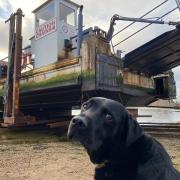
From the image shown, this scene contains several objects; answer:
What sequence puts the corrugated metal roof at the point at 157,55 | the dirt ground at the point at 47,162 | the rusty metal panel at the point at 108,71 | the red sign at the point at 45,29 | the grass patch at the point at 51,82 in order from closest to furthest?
the dirt ground at the point at 47,162 < the rusty metal panel at the point at 108,71 < the grass patch at the point at 51,82 < the corrugated metal roof at the point at 157,55 < the red sign at the point at 45,29

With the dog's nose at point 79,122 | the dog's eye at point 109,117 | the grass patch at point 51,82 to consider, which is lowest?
the dog's nose at point 79,122

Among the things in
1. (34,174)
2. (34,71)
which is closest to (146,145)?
(34,174)

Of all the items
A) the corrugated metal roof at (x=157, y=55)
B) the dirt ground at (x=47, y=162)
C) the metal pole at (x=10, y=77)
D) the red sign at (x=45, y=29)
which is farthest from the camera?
the red sign at (x=45, y=29)

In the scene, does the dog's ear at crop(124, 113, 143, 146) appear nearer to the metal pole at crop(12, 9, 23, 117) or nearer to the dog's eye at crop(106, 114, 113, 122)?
the dog's eye at crop(106, 114, 113, 122)

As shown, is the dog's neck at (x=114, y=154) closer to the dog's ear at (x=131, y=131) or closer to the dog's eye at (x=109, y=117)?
the dog's ear at (x=131, y=131)

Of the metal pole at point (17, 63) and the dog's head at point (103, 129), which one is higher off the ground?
the metal pole at point (17, 63)

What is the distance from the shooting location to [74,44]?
13.4 metres

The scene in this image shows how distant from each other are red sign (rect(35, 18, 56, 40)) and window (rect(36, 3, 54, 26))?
26 cm

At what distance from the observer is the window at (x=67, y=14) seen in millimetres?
13703

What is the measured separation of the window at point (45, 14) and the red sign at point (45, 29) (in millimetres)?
256

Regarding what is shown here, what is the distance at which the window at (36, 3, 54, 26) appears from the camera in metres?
13.8

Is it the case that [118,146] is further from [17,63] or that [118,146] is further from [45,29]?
[45,29]

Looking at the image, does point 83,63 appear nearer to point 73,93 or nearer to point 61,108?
point 73,93

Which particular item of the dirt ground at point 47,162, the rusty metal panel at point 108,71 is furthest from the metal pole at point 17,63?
the rusty metal panel at point 108,71
